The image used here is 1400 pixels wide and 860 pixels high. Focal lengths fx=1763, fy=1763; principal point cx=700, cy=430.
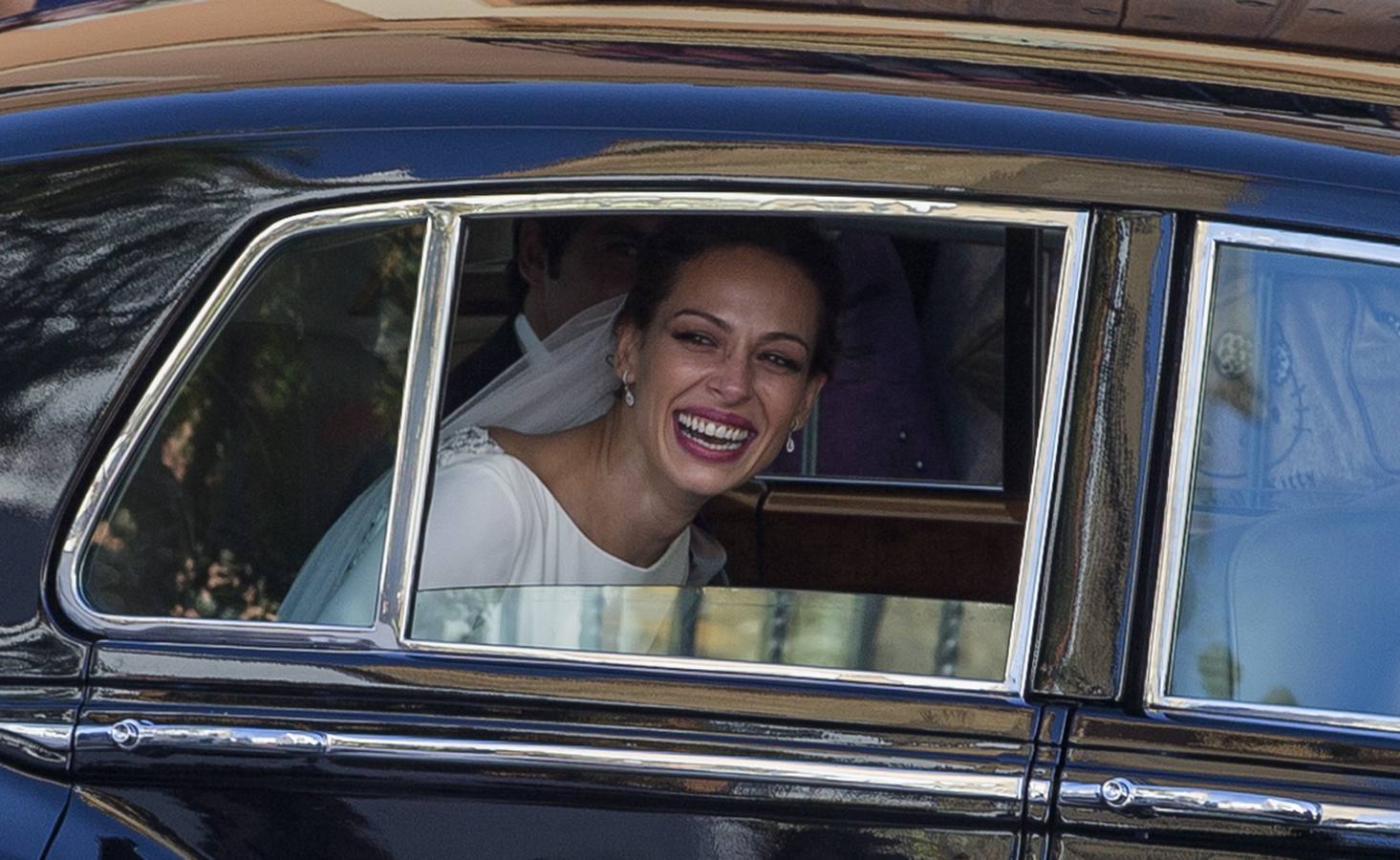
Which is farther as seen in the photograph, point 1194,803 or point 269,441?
point 269,441

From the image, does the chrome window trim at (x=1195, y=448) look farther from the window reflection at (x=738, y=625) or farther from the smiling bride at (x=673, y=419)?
the smiling bride at (x=673, y=419)

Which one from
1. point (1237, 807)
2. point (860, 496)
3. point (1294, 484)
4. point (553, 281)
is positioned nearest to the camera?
point (1237, 807)

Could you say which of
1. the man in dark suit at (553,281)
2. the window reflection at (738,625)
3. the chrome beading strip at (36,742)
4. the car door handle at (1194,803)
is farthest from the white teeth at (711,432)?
the chrome beading strip at (36,742)

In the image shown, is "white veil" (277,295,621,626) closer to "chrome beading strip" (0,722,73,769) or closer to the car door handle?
"chrome beading strip" (0,722,73,769)

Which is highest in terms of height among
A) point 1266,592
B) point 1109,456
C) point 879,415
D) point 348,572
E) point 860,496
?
point 879,415

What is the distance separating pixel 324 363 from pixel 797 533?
1.76 metres

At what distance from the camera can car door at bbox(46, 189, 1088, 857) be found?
1.96 m

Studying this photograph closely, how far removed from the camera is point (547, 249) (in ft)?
9.84

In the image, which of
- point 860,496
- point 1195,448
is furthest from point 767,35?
point 860,496

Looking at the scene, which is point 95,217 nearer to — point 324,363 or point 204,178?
point 204,178

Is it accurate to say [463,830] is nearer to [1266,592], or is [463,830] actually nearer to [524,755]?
[524,755]

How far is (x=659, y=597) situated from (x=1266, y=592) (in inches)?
28.1

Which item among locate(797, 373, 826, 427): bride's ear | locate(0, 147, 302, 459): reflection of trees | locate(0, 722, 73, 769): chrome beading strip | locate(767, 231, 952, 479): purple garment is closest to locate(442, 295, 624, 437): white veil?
locate(797, 373, 826, 427): bride's ear

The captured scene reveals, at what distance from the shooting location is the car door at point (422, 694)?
196 centimetres
